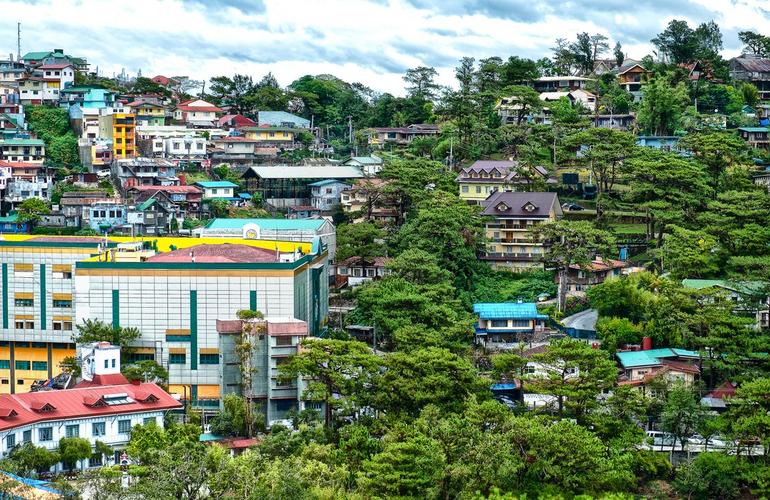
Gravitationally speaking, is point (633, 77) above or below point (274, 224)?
above

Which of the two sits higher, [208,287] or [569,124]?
[569,124]

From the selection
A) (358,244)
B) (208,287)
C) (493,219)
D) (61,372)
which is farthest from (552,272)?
(61,372)

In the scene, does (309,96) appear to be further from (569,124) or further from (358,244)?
(358,244)

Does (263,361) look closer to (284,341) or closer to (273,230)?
(284,341)

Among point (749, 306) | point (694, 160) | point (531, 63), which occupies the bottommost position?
point (749, 306)

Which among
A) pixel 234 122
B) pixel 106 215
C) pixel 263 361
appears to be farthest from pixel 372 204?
pixel 234 122
